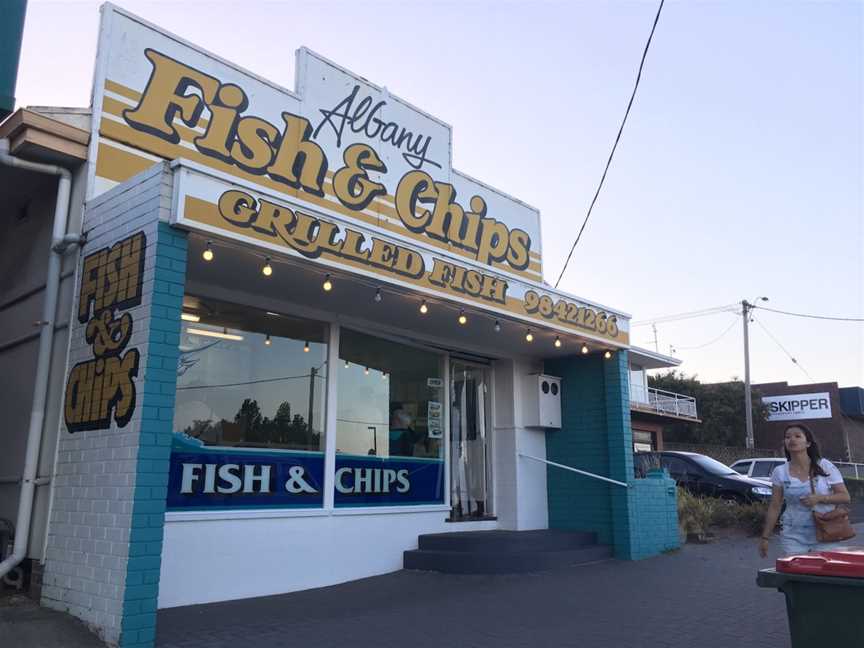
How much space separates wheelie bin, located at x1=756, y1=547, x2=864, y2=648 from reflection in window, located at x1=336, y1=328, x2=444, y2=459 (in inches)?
230

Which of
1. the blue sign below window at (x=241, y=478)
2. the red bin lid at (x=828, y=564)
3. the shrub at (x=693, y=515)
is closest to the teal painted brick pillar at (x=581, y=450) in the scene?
the shrub at (x=693, y=515)

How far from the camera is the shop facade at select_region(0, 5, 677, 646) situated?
6.07m

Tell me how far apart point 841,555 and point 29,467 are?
6.29 metres

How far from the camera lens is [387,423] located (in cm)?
1005

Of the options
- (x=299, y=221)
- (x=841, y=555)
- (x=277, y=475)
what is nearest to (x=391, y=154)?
(x=299, y=221)

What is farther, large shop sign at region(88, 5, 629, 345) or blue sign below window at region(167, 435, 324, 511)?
blue sign below window at region(167, 435, 324, 511)

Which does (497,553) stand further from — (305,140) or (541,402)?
(305,140)

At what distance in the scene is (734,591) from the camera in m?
8.23

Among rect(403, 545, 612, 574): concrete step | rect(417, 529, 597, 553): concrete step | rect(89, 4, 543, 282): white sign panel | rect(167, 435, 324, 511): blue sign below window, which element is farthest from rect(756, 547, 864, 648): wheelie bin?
rect(167, 435, 324, 511): blue sign below window

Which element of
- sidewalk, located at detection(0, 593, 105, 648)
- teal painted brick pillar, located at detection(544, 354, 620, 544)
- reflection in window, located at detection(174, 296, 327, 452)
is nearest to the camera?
sidewalk, located at detection(0, 593, 105, 648)

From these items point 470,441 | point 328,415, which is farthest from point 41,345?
point 470,441

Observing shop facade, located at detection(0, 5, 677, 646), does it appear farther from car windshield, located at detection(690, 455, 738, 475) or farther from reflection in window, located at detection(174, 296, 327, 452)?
car windshield, located at detection(690, 455, 738, 475)

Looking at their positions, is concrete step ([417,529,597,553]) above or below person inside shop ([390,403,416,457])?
below

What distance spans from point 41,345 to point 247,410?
2273mm
